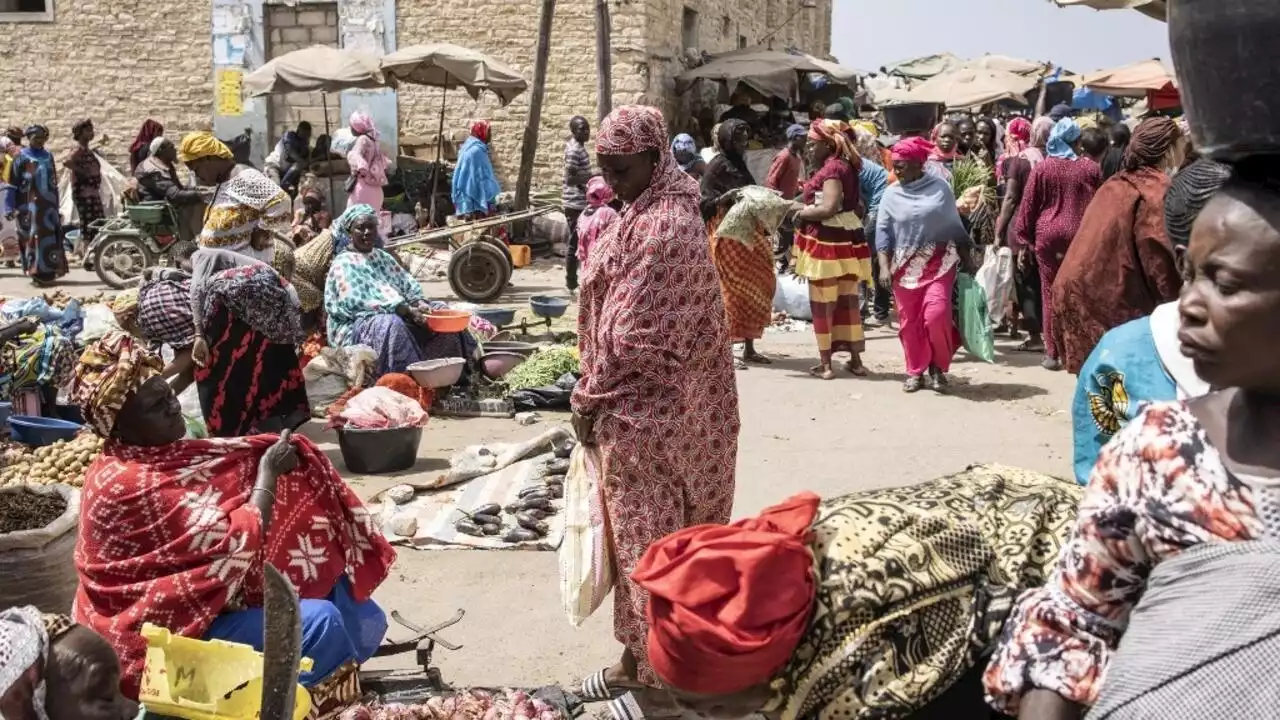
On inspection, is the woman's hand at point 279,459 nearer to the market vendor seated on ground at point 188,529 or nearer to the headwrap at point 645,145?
the market vendor seated on ground at point 188,529

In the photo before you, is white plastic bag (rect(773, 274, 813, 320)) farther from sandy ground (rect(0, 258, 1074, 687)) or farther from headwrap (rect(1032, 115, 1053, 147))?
headwrap (rect(1032, 115, 1053, 147))

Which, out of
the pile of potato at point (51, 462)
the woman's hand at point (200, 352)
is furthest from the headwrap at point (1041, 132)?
the pile of potato at point (51, 462)

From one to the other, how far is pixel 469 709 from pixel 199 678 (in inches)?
37.0

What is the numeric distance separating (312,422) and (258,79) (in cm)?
965

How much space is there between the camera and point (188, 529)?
3.33 m

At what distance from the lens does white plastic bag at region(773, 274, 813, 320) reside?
12273 millimetres

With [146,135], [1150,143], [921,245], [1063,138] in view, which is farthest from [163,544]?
[146,135]

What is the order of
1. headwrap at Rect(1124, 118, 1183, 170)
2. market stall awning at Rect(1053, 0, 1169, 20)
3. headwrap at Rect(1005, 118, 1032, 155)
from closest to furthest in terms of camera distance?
headwrap at Rect(1124, 118, 1183, 170), market stall awning at Rect(1053, 0, 1169, 20), headwrap at Rect(1005, 118, 1032, 155)

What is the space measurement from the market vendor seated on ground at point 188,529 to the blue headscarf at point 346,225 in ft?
15.5

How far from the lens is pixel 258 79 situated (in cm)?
1661

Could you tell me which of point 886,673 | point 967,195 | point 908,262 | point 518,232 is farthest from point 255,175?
point 518,232

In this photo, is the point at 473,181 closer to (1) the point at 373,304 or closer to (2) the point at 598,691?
(1) the point at 373,304

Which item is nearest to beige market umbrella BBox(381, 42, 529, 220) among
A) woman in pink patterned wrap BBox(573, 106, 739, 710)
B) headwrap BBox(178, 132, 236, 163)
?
headwrap BBox(178, 132, 236, 163)

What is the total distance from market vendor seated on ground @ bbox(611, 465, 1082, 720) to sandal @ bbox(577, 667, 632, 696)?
2409mm
